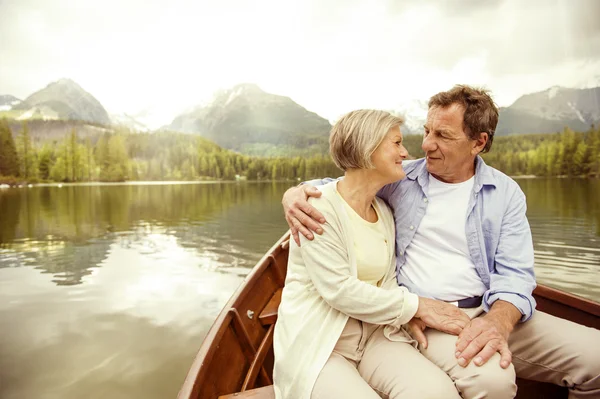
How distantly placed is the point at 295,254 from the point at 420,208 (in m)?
0.74

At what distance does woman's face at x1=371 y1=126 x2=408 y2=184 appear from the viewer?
1.73 m

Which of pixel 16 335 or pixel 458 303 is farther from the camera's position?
pixel 16 335

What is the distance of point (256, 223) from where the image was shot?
1728cm

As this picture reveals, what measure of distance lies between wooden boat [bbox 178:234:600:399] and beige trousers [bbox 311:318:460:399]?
36cm

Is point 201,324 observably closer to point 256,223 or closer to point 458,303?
point 458,303

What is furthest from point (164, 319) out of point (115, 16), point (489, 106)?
point (115, 16)

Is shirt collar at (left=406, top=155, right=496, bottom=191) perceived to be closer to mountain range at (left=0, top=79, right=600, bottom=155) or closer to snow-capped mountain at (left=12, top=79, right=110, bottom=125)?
mountain range at (left=0, top=79, right=600, bottom=155)

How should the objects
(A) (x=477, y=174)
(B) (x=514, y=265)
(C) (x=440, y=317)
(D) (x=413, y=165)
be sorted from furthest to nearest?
(D) (x=413, y=165)
(A) (x=477, y=174)
(B) (x=514, y=265)
(C) (x=440, y=317)

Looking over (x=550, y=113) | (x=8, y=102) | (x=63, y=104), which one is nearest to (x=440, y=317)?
(x=63, y=104)

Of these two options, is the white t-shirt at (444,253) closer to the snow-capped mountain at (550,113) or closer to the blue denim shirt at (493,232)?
the blue denim shirt at (493,232)

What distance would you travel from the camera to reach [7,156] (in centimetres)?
6172

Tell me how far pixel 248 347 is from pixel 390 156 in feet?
4.80

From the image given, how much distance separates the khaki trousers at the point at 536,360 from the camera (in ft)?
4.89

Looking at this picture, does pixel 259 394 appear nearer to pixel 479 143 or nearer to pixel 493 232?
pixel 493 232
